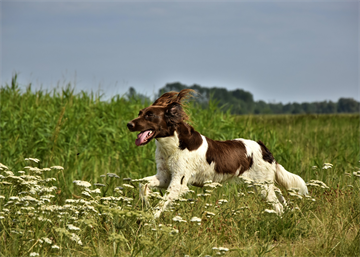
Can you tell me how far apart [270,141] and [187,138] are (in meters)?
4.20

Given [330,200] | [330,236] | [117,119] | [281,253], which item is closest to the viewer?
[281,253]

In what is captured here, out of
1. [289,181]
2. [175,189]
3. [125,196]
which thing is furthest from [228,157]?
[125,196]

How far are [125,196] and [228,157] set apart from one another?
52.6 inches

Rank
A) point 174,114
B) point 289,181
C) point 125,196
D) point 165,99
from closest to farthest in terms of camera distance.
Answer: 1. point 125,196
2. point 174,114
3. point 165,99
4. point 289,181

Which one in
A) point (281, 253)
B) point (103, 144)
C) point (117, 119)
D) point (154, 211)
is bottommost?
point (281, 253)

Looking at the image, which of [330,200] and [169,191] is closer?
[169,191]

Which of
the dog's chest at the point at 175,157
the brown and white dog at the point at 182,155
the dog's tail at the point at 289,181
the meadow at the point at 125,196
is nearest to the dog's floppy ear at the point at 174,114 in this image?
the brown and white dog at the point at 182,155

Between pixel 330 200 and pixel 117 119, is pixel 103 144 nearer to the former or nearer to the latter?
pixel 117 119

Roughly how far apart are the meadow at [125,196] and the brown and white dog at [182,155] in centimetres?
21

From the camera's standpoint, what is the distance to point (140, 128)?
162 inches

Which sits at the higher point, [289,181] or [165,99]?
[165,99]

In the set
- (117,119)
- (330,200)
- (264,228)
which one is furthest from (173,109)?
(117,119)

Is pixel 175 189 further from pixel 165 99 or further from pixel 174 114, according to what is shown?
pixel 165 99

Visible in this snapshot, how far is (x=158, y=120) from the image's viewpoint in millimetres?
4207
